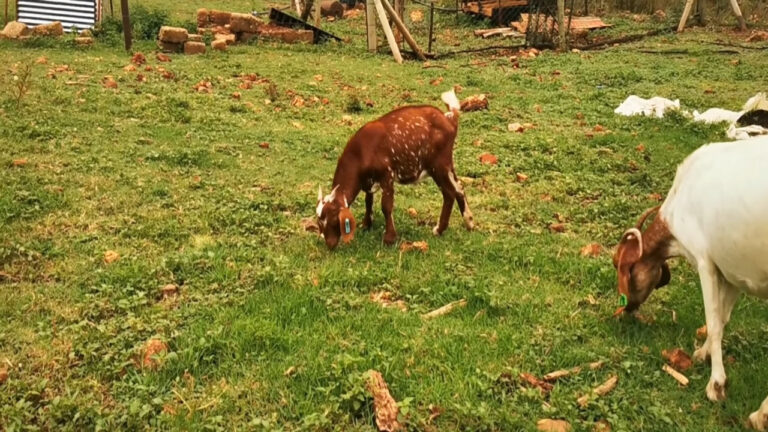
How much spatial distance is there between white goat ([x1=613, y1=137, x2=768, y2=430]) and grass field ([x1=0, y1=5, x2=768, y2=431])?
40cm

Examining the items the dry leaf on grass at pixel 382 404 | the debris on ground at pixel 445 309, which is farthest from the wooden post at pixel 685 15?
the dry leaf on grass at pixel 382 404

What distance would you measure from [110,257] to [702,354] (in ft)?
15.8

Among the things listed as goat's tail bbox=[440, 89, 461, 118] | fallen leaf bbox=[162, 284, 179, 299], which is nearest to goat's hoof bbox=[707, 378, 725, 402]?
goat's tail bbox=[440, 89, 461, 118]

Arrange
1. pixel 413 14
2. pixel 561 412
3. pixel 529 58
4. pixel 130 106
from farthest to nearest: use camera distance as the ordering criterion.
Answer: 1. pixel 413 14
2. pixel 529 58
3. pixel 130 106
4. pixel 561 412

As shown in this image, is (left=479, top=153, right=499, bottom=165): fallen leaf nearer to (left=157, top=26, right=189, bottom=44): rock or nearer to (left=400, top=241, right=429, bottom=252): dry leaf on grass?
(left=400, top=241, right=429, bottom=252): dry leaf on grass

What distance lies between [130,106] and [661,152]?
8.21 m

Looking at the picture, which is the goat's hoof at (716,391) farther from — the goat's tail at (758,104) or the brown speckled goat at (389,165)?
the goat's tail at (758,104)

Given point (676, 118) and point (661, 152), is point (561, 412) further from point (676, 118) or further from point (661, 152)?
point (676, 118)

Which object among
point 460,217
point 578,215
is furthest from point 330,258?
point 578,215

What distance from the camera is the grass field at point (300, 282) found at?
4168 millimetres

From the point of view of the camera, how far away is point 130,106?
10953mm

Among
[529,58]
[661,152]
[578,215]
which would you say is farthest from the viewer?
[529,58]

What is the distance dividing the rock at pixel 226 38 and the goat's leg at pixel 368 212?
12.0m

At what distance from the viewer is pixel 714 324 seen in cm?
423
